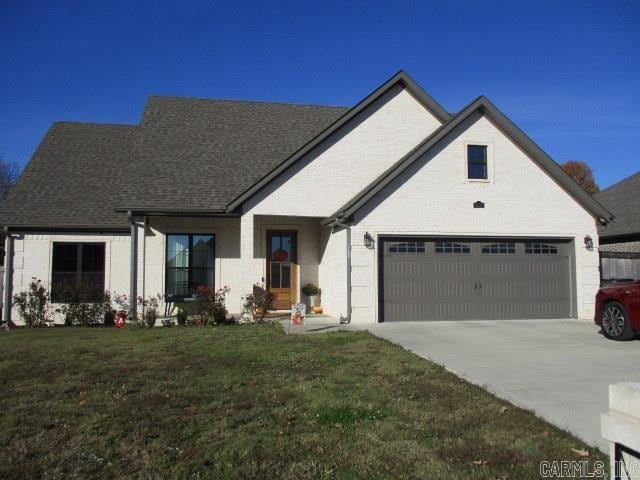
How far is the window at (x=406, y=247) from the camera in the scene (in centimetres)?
1518

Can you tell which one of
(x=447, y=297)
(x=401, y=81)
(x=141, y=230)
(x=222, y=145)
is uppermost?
(x=401, y=81)

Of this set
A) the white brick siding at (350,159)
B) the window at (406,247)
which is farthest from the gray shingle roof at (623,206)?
the window at (406,247)

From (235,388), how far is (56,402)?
217 centimetres

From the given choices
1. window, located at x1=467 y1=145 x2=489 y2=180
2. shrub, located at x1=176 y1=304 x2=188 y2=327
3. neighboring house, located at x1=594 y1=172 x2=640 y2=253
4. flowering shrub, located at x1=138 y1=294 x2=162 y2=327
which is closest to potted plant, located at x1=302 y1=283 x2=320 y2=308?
shrub, located at x1=176 y1=304 x2=188 y2=327

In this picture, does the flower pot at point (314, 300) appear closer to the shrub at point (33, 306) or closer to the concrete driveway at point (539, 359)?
the concrete driveway at point (539, 359)

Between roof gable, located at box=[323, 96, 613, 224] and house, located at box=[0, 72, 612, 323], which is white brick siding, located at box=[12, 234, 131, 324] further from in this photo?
roof gable, located at box=[323, 96, 613, 224]

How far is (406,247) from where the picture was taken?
15305 mm

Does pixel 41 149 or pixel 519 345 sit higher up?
pixel 41 149

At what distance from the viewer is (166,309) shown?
16391 mm

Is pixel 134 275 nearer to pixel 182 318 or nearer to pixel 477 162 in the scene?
pixel 182 318

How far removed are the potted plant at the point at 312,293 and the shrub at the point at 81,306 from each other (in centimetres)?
602

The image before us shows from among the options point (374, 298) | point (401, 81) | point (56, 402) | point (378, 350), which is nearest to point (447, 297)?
point (374, 298)

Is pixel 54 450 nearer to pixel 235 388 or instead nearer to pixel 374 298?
pixel 235 388

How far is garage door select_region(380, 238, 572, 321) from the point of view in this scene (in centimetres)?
1509
